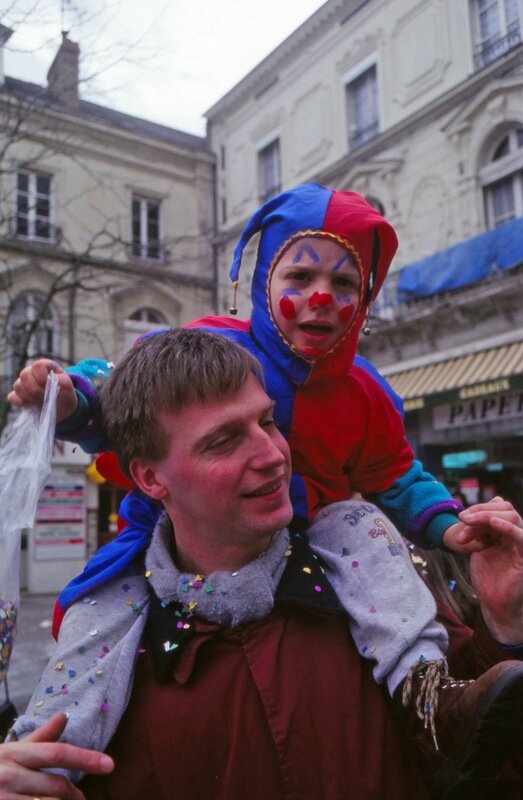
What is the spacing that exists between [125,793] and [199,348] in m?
0.94

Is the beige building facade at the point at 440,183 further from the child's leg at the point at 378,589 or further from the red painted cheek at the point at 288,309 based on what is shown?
the child's leg at the point at 378,589

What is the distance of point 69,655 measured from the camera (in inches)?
58.3

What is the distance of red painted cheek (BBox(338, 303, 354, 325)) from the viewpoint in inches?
76.8

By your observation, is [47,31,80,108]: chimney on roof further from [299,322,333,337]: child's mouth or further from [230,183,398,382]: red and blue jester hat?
[299,322,333,337]: child's mouth

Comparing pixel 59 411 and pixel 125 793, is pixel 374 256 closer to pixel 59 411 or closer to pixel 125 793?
pixel 59 411

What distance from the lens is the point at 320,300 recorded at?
1900 millimetres

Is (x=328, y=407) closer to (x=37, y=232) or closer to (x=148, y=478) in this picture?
(x=148, y=478)

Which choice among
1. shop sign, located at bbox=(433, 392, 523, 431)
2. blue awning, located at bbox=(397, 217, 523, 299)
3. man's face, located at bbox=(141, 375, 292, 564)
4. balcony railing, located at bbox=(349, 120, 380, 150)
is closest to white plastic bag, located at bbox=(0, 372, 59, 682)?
man's face, located at bbox=(141, 375, 292, 564)

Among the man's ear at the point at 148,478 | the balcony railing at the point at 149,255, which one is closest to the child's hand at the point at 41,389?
the man's ear at the point at 148,478

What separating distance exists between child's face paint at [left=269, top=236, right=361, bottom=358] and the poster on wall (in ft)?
49.9

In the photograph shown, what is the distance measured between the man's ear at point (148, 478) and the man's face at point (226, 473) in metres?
0.03

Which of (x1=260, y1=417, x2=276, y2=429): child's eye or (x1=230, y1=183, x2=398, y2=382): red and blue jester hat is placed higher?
(x1=230, y1=183, x2=398, y2=382): red and blue jester hat

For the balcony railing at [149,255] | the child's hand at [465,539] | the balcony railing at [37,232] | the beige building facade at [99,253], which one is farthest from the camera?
the balcony railing at [149,255]

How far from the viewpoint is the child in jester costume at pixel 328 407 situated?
170cm
